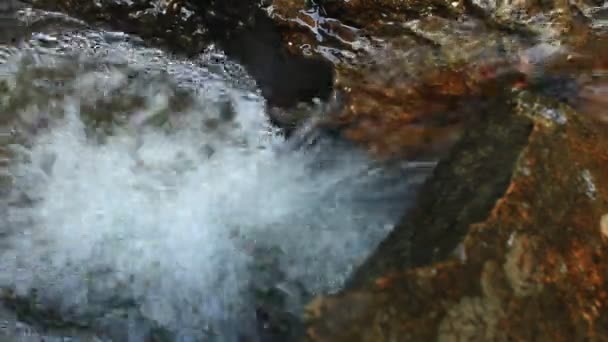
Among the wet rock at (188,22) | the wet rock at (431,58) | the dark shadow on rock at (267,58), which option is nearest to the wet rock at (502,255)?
the wet rock at (431,58)

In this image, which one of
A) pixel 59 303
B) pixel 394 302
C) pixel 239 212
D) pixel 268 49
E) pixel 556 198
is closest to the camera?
pixel 394 302

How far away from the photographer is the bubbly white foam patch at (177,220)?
2.92 metres

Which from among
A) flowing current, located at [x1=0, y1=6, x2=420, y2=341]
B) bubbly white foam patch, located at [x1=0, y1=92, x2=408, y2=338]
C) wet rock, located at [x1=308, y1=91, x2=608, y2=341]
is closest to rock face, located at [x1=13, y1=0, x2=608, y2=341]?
wet rock, located at [x1=308, y1=91, x2=608, y2=341]

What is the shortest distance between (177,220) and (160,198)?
0.45 ft

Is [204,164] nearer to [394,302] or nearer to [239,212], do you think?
[239,212]

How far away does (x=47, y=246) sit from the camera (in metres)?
2.99

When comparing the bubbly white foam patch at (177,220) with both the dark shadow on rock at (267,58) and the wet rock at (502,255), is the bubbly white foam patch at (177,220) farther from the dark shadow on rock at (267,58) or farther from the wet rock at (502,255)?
the wet rock at (502,255)

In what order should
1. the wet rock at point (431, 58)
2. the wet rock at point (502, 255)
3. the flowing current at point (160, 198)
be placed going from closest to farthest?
the wet rock at point (502, 255) → the flowing current at point (160, 198) → the wet rock at point (431, 58)

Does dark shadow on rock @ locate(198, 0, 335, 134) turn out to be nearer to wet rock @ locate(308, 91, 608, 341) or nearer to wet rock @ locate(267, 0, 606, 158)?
wet rock @ locate(267, 0, 606, 158)

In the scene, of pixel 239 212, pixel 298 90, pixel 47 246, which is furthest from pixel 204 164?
pixel 47 246

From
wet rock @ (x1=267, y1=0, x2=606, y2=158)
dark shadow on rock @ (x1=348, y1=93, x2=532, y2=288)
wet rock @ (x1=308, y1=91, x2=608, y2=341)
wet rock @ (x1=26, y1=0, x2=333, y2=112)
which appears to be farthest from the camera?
wet rock @ (x1=26, y1=0, x2=333, y2=112)

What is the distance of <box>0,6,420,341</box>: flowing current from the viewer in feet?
9.50

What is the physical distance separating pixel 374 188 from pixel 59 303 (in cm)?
149

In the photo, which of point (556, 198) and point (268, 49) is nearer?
point (556, 198)
